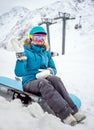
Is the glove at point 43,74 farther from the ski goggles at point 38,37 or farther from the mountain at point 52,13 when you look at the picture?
the mountain at point 52,13

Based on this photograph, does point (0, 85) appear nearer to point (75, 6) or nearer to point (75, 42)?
point (75, 42)

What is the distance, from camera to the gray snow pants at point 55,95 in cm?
307

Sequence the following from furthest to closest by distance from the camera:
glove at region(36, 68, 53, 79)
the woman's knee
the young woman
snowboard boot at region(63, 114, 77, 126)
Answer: glove at region(36, 68, 53, 79) → the woman's knee → the young woman → snowboard boot at region(63, 114, 77, 126)

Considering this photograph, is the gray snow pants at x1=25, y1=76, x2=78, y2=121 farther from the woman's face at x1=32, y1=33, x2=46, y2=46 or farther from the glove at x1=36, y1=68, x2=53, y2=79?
the woman's face at x1=32, y1=33, x2=46, y2=46

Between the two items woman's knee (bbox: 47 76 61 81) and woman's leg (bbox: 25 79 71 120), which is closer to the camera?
woman's leg (bbox: 25 79 71 120)

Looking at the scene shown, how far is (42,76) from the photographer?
369 centimetres

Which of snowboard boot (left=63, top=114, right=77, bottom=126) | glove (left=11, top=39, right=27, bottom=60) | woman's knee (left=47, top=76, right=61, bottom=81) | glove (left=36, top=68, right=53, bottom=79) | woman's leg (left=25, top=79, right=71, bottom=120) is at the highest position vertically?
glove (left=11, top=39, right=27, bottom=60)

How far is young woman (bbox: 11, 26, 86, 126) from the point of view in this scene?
310 centimetres

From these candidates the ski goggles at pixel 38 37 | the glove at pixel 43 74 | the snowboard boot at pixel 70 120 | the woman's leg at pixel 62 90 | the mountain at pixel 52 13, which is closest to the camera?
the snowboard boot at pixel 70 120

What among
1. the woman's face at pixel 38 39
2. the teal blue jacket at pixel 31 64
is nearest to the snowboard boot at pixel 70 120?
the teal blue jacket at pixel 31 64

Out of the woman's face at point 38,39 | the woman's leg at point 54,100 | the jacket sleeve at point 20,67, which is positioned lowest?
the woman's leg at point 54,100

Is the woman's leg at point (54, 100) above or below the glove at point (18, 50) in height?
below

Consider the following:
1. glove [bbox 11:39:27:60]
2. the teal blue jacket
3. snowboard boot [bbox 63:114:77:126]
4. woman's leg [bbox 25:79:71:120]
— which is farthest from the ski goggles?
snowboard boot [bbox 63:114:77:126]

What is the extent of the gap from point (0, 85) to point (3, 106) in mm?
2137
